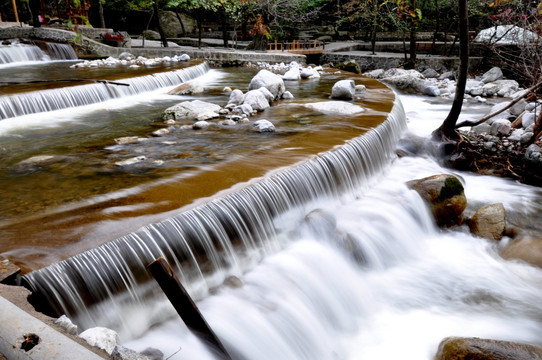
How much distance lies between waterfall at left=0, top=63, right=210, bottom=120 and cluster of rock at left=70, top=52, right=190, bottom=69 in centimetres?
359

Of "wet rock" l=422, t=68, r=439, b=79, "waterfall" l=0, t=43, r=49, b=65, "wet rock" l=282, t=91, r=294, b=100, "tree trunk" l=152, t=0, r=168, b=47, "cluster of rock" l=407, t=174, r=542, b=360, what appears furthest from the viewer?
"wet rock" l=422, t=68, r=439, b=79

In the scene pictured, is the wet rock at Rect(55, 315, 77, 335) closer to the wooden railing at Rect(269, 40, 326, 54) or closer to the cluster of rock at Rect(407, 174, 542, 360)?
the cluster of rock at Rect(407, 174, 542, 360)

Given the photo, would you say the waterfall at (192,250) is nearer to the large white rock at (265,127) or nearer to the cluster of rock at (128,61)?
the large white rock at (265,127)

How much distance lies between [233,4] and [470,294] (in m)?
20.7

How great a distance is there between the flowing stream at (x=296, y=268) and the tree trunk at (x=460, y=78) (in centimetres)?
260

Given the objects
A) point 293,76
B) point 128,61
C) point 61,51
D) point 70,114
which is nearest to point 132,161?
point 70,114

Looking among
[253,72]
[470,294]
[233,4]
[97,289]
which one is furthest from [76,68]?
[470,294]

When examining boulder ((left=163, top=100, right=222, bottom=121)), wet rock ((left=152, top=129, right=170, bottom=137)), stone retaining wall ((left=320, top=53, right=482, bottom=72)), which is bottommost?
wet rock ((left=152, top=129, right=170, bottom=137))

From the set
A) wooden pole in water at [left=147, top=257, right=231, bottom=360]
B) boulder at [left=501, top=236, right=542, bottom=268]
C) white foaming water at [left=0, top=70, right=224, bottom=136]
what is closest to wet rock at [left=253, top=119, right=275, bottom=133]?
white foaming water at [left=0, top=70, right=224, bottom=136]

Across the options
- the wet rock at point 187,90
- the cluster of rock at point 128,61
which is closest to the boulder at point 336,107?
the wet rock at point 187,90

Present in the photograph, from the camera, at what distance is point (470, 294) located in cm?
516

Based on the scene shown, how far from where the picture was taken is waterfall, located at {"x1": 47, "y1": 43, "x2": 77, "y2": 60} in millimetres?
17641

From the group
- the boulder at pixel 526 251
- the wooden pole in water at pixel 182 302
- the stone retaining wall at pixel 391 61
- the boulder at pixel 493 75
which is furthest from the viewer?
the stone retaining wall at pixel 391 61

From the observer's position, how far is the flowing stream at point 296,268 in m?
3.62
